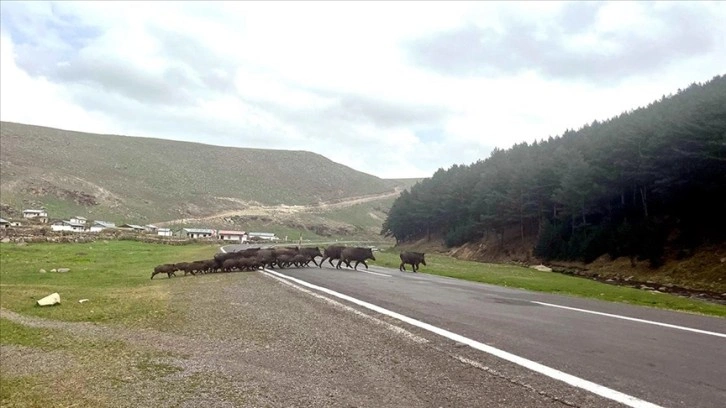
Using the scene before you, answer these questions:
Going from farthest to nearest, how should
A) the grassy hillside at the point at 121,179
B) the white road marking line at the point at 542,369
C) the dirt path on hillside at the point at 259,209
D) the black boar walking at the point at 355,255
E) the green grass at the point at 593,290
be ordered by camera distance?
the dirt path on hillside at the point at 259,209 < the grassy hillside at the point at 121,179 < the black boar walking at the point at 355,255 < the green grass at the point at 593,290 < the white road marking line at the point at 542,369

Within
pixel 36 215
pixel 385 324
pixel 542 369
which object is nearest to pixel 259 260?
pixel 385 324

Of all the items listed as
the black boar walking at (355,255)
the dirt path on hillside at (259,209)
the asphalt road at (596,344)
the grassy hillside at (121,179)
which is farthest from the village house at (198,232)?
the asphalt road at (596,344)

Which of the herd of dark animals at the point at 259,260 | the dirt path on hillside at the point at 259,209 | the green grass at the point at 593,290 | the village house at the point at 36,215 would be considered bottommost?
the green grass at the point at 593,290

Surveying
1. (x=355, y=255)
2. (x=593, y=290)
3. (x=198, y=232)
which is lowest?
(x=593, y=290)

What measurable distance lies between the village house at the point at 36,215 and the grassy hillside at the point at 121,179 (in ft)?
20.6

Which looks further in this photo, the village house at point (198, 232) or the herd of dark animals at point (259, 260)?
the village house at point (198, 232)

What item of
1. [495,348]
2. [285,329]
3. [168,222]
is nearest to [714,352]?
[495,348]

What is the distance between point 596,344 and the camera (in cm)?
687

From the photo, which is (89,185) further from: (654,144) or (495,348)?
(495,348)

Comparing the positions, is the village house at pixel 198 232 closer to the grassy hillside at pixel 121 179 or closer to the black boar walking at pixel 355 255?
the grassy hillside at pixel 121 179

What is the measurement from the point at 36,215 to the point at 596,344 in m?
116

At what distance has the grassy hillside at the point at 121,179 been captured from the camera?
11900cm

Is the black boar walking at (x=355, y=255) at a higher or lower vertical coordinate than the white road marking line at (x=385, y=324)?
higher

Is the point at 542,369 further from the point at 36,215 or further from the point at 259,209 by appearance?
the point at 259,209
